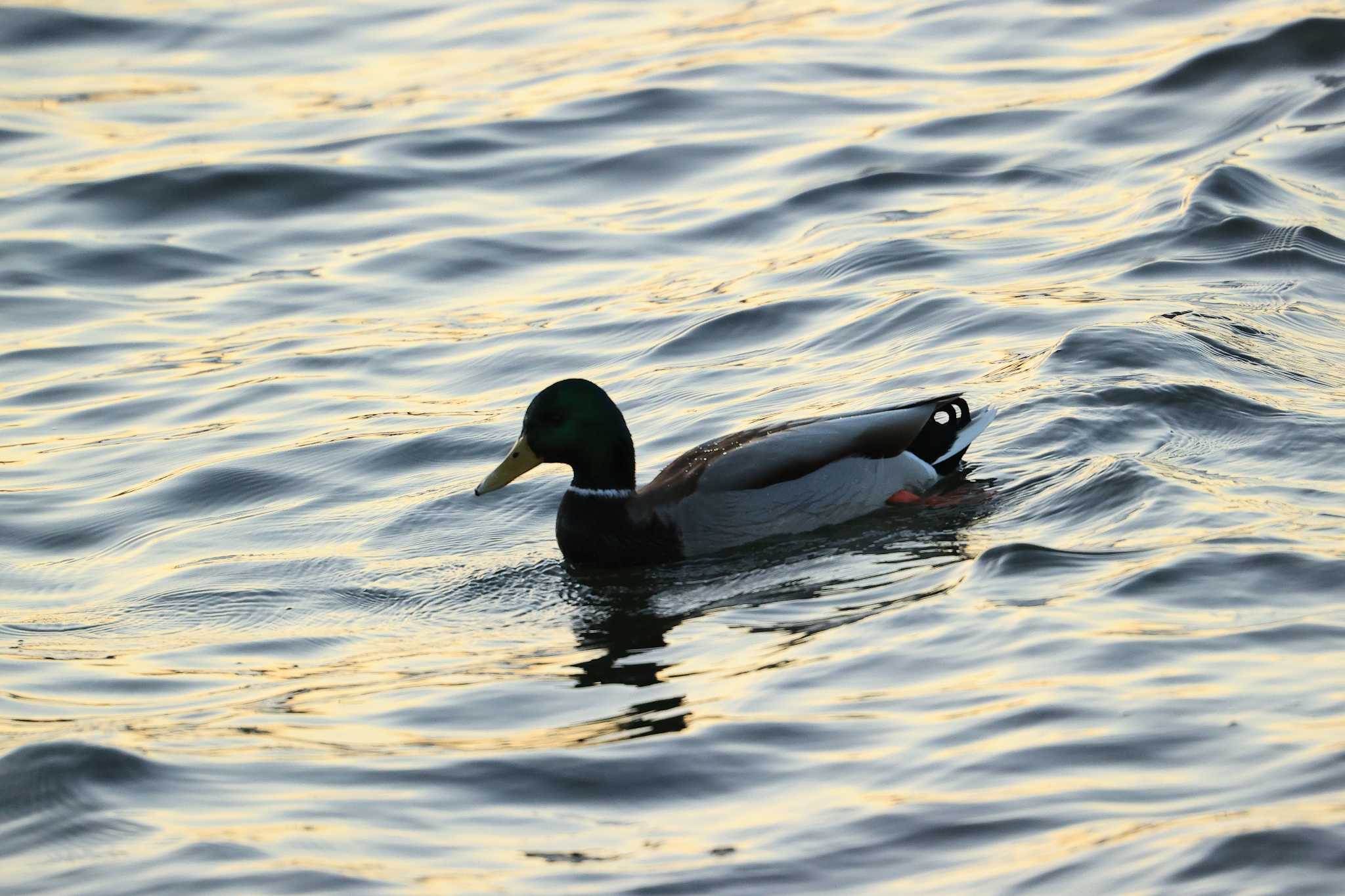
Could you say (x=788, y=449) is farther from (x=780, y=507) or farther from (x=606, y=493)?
(x=606, y=493)

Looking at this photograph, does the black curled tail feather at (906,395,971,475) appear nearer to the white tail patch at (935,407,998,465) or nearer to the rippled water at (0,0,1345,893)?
the white tail patch at (935,407,998,465)

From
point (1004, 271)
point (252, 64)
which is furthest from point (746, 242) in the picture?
point (252, 64)

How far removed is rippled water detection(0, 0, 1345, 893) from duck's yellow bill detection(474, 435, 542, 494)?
0.34m

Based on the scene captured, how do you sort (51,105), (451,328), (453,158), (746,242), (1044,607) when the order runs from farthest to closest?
(51,105)
(453,158)
(746,242)
(451,328)
(1044,607)

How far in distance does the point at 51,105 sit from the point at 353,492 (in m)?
8.34

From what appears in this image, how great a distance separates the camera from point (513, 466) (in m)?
8.13

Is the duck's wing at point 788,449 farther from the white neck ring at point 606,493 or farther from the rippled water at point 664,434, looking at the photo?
the rippled water at point 664,434

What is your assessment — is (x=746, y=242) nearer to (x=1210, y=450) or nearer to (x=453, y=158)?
(x=453, y=158)

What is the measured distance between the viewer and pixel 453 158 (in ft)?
49.0

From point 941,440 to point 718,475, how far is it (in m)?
1.07

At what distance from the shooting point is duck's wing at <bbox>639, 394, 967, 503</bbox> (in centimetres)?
789

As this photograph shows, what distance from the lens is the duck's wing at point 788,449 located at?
789 cm

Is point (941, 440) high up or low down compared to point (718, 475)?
down

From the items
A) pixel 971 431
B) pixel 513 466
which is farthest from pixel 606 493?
pixel 971 431
